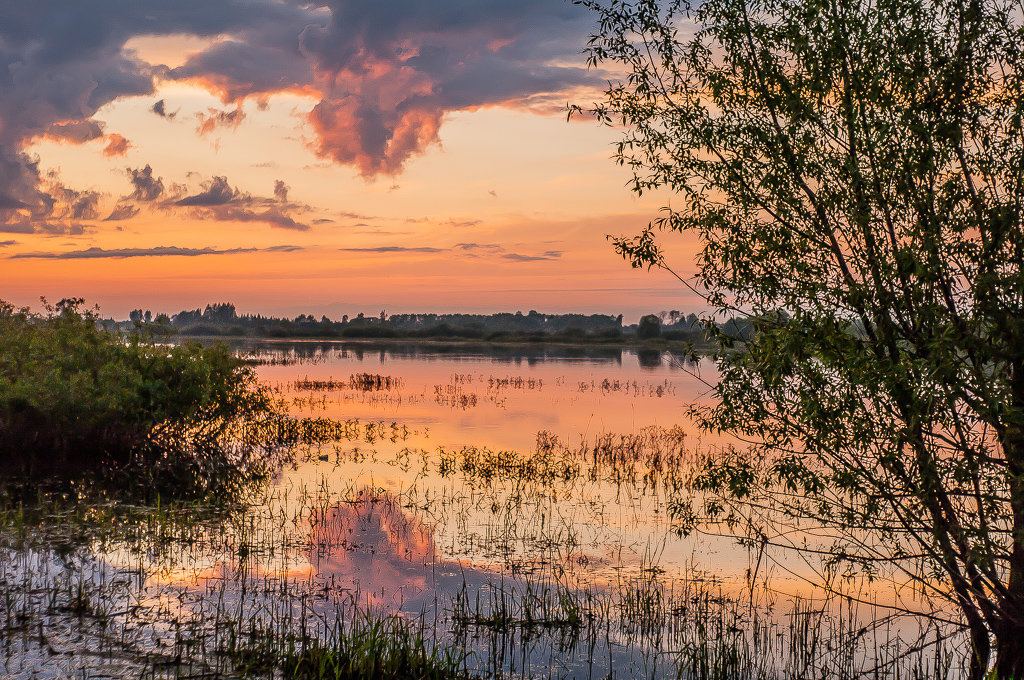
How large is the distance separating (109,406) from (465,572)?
13642 millimetres

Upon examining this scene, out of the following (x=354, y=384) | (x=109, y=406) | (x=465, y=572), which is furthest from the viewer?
(x=354, y=384)

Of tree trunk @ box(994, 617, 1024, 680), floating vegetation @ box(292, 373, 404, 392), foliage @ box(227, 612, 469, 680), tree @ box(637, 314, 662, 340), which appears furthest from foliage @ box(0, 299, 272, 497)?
tree @ box(637, 314, 662, 340)

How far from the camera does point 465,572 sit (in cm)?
1473

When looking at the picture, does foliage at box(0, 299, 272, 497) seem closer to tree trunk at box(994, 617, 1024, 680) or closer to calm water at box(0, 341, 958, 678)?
calm water at box(0, 341, 958, 678)

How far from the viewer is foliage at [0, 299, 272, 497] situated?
72.8 feet

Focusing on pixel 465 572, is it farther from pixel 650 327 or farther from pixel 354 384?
pixel 650 327

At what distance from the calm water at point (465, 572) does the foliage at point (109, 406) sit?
308 centimetres

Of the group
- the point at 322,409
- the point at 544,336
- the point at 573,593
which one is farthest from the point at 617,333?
the point at 573,593

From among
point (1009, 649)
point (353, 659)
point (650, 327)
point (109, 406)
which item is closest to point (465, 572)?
point (353, 659)

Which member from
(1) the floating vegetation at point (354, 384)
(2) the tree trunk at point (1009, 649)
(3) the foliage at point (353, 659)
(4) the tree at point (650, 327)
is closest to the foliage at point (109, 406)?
(3) the foliage at point (353, 659)

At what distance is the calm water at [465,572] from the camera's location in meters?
11.1

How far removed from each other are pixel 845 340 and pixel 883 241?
7.72 ft

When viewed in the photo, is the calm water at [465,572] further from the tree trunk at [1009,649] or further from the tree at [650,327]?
the tree at [650,327]

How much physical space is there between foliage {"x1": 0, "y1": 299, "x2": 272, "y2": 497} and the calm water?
10.1 ft
